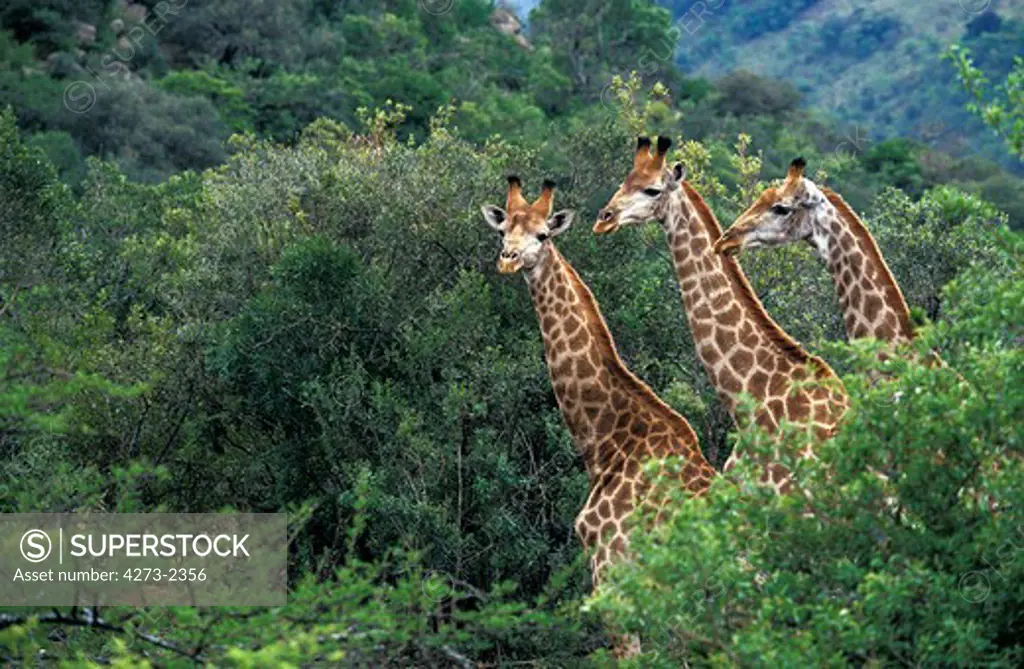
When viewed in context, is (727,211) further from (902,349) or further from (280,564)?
(902,349)

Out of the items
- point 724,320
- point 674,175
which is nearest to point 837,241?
point 724,320

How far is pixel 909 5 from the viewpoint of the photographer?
100688 millimetres

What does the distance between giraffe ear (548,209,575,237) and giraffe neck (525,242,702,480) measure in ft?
0.66

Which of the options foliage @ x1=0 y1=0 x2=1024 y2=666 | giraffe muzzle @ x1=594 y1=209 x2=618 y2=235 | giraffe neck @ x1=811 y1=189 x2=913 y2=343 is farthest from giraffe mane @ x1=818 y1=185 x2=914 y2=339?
giraffe muzzle @ x1=594 y1=209 x2=618 y2=235

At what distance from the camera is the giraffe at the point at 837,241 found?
10.6m

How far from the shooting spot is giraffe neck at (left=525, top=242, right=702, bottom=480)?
10.6 metres

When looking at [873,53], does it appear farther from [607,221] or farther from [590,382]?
[590,382]

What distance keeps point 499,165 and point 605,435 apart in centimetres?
722

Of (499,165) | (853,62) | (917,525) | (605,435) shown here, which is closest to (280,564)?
(605,435)

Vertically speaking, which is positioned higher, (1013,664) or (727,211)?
(727,211)

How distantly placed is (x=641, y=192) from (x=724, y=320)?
99 cm

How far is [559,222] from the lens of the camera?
38.0 ft

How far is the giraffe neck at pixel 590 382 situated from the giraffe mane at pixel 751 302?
71 cm

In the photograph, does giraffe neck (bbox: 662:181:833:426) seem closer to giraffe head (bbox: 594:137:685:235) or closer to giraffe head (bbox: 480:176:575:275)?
giraffe head (bbox: 594:137:685:235)
